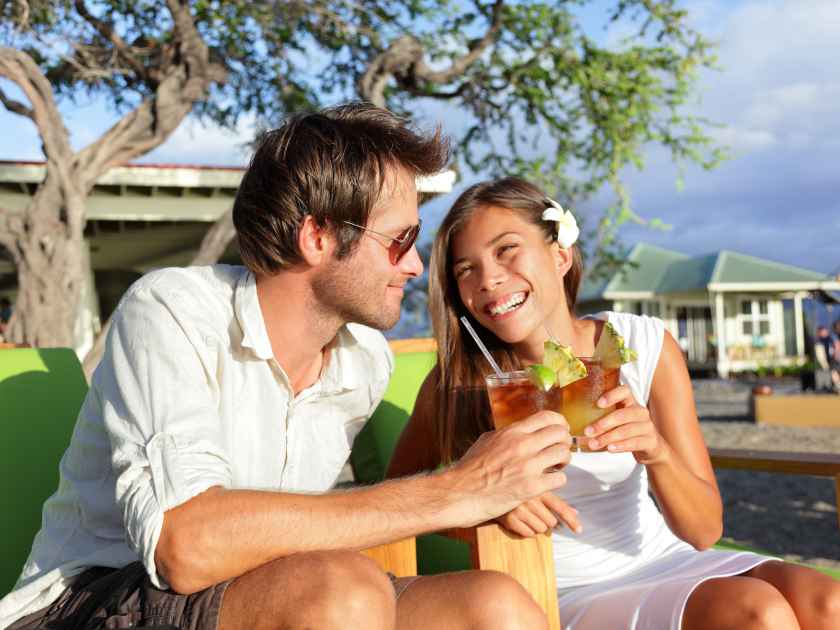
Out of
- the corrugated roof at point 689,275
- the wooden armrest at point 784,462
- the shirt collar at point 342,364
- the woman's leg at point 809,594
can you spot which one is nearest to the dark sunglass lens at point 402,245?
the shirt collar at point 342,364

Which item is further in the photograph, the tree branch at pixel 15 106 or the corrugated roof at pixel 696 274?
the corrugated roof at pixel 696 274

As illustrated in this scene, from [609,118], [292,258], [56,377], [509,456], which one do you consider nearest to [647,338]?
[509,456]

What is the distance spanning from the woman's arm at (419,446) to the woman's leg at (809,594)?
1018mm

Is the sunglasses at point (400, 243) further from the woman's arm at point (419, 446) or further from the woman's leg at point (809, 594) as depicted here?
the woman's leg at point (809, 594)

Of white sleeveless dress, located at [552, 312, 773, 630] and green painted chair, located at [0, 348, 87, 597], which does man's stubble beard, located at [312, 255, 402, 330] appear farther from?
green painted chair, located at [0, 348, 87, 597]

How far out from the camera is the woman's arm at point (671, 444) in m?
1.91

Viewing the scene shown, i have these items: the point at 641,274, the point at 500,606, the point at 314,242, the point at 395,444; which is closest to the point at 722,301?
the point at 641,274

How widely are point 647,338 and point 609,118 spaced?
9.54m

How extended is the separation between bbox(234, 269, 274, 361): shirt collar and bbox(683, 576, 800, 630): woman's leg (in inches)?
49.0

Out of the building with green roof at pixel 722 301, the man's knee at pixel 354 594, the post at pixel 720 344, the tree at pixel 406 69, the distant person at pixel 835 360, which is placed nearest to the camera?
the man's knee at pixel 354 594

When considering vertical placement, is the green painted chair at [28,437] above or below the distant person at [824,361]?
above

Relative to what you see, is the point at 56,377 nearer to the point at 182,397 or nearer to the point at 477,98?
the point at 182,397

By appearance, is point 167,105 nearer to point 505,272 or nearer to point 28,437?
point 28,437

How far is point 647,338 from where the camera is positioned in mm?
2602
